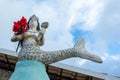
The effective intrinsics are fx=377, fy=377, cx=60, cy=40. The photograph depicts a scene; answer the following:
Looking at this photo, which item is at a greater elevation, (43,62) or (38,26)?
(38,26)

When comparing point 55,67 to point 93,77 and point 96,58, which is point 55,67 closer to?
point 93,77

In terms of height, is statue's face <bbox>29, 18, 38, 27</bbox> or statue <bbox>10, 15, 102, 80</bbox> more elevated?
statue's face <bbox>29, 18, 38, 27</bbox>

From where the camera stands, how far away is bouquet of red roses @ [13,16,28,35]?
2929mm

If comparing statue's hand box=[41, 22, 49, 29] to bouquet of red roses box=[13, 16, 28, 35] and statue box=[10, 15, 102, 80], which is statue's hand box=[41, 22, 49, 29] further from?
bouquet of red roses box=[13, 16, 28, 35]

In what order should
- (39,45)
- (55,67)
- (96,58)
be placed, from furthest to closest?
(55,67)
(39,45)
(96,58)

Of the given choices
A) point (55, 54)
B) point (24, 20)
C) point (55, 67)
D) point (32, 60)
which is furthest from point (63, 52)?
point (55, 67)

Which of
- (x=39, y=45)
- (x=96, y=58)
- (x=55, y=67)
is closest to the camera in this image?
(x=96, y=58)

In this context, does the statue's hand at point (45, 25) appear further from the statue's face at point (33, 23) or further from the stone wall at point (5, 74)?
the stone wall at point (5, 74)

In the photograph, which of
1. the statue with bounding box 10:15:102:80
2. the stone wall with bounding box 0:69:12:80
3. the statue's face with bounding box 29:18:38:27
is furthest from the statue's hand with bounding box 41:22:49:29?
the stone wall with bounding box 0:69:12:80

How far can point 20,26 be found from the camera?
2936 millimetres

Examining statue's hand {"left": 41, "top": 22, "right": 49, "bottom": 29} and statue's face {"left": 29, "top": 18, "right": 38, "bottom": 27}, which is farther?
Result: statue's face {"left": 29, "top": 18, "right": 38, "bottom": 27}

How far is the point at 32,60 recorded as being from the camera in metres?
2.74

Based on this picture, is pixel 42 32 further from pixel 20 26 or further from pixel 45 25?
pixel 20 26

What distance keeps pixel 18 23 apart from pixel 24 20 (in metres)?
0.07
